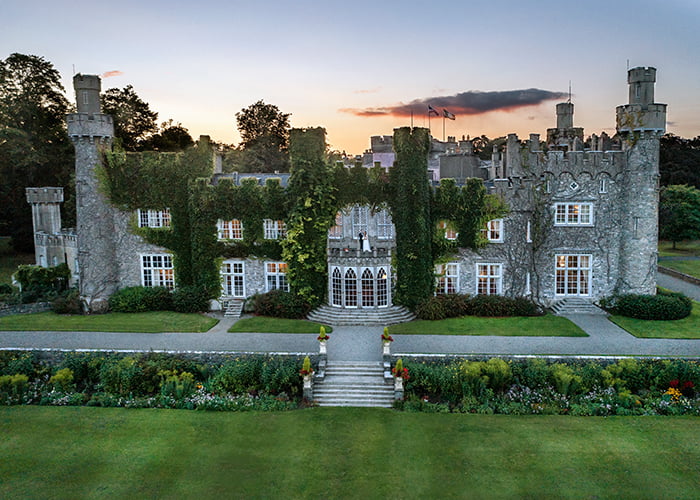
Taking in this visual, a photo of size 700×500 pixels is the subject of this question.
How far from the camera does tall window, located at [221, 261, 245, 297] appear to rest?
31672 millimetres

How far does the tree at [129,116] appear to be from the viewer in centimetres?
5045

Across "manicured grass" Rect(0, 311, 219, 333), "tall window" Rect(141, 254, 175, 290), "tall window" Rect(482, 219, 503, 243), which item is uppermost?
"tall window" Rect(482, 219, 503, 243)

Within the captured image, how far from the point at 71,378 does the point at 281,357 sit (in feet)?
27.2

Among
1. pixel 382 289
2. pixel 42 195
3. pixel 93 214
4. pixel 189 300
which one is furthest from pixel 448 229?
pixel 42 195

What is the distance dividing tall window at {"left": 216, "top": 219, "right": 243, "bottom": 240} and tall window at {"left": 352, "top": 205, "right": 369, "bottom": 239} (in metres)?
6.45

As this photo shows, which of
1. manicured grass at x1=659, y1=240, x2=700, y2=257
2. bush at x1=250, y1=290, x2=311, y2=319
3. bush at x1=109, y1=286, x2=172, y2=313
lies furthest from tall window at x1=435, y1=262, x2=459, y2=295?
manicured grass at x1=659, y1=240, x2=700, y2=257

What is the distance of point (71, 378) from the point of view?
21922 millimetres

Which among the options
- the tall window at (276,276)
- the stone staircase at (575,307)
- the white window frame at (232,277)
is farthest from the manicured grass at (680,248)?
the white window frame at (232,277)

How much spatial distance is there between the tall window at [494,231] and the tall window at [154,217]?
1809cm

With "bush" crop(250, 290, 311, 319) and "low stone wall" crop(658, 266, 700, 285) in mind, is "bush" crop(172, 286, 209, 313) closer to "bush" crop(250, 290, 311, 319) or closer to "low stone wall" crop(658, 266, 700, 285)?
"bush" crop(250, 290, 311, 319)

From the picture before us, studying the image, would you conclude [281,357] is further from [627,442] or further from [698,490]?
[698,490]

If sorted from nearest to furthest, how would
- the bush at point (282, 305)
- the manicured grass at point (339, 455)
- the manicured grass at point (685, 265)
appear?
the manicured grass at point (339, 455) → the bush at point (282, 305) → the manicured grass at point (685, 265)

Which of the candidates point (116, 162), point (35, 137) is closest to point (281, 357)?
point (116, 162)

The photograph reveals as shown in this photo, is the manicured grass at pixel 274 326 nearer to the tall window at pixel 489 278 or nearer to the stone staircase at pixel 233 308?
the stone staircase at pixel 233 308
